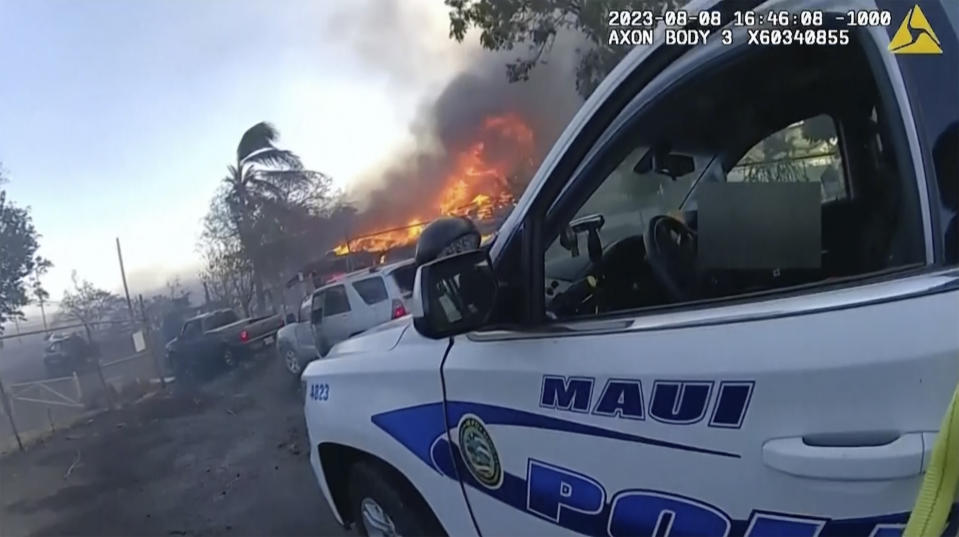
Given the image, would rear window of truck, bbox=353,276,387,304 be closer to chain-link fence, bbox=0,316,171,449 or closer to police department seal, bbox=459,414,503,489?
chain-link fence, bbox=0,316,171,449

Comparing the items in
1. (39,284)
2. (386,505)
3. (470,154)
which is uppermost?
(470,154)

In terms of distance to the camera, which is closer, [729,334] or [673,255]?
[729,334]

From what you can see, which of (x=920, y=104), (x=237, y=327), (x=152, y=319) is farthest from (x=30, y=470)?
(x=920, y=104)

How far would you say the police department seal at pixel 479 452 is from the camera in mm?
1347

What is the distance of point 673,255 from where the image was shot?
1.45m

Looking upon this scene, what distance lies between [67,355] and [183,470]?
1.54 m

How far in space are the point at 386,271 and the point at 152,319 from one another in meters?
2.41

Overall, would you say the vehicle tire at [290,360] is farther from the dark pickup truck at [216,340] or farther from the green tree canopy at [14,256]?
the green tree canopy at [14,256]

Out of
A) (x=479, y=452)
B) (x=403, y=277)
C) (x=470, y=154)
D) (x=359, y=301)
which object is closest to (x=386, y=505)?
(x=479, y=452)

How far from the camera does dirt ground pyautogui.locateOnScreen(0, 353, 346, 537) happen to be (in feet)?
12.8

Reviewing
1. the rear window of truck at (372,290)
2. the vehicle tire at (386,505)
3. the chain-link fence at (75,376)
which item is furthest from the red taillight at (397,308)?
the chain-link fence at (75,376)

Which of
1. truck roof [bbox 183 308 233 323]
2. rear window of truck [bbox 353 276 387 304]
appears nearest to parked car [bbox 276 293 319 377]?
truck roof [bbox 183 308 233 323]

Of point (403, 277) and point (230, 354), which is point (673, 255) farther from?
point (230, 354)

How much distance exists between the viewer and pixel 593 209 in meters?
1.54
